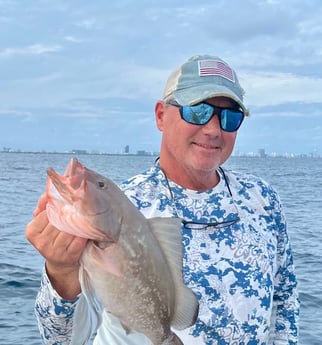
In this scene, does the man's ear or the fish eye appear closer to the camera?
the fish eye

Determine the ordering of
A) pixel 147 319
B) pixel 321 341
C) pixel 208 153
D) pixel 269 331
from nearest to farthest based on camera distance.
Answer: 1. pixel 147 319
2. pixel 208 153
3. pixel 269 331
4. pixel 321 341

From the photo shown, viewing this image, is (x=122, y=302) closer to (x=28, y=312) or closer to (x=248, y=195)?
(x=248, y=195)

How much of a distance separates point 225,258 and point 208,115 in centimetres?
89

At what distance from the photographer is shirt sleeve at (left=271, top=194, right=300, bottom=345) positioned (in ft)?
15.4

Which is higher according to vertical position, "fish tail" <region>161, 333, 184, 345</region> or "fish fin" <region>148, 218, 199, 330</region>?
"fish fin" <region>148, 218, 199, 330</region>

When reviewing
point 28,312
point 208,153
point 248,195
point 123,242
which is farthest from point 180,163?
point 28,312

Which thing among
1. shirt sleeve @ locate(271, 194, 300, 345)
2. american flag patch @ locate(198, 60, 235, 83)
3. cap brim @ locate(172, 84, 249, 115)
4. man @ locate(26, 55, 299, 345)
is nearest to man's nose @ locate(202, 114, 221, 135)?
man @ locate(26, 55, 299, 345)

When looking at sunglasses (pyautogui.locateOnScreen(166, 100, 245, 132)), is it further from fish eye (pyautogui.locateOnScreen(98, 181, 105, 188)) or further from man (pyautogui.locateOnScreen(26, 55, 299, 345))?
fish eye (pyautogui.locateOnScreen(98, 181, 105, 188))

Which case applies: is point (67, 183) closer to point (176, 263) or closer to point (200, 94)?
point (176, 263)

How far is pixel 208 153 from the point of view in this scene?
4.23 metres

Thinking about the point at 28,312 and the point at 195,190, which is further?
the point at 28,312

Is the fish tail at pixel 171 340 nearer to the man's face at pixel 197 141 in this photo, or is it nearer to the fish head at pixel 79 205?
the fish head at pixel 79 205

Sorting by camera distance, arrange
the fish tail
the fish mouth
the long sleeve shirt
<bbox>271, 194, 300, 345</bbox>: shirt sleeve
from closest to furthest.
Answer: the fish mouth, the fish tail, the long sleeve shirt, <bbox>271, 194, 300, 345</bbox>: shirt sleeve

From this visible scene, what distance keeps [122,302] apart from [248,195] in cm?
167
